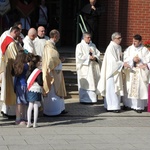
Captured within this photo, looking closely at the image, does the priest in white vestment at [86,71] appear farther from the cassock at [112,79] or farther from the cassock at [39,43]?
the cassock at [39,43]

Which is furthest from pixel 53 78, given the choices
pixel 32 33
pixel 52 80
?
pixel 32 33

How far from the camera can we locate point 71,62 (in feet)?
53.7

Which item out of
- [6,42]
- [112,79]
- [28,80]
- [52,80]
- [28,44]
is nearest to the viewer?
[28,80]

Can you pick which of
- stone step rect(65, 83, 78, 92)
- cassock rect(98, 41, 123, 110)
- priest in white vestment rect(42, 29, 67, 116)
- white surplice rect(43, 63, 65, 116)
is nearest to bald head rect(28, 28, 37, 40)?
priest in white vestment rect(42, 29, 67, 116)

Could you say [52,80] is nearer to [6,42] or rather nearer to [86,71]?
[6,42]

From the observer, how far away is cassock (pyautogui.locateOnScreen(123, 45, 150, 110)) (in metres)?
13.3

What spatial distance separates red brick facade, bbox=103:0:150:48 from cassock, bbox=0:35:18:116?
5853 mm

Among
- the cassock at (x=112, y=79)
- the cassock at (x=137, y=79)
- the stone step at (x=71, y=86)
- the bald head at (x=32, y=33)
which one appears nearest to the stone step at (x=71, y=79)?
the stone step at (x=71, y=86)

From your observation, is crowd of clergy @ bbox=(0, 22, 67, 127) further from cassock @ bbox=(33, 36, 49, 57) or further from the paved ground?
cassock @ bbox=(33, 36, 49, 57)

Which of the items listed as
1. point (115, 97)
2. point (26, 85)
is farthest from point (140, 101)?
point (26, 85)

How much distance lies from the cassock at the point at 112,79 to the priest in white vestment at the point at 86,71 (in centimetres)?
81

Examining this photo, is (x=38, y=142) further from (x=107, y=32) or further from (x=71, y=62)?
(x=107, y=32)

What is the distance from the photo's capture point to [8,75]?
1166cm

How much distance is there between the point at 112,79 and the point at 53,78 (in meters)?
1.75
